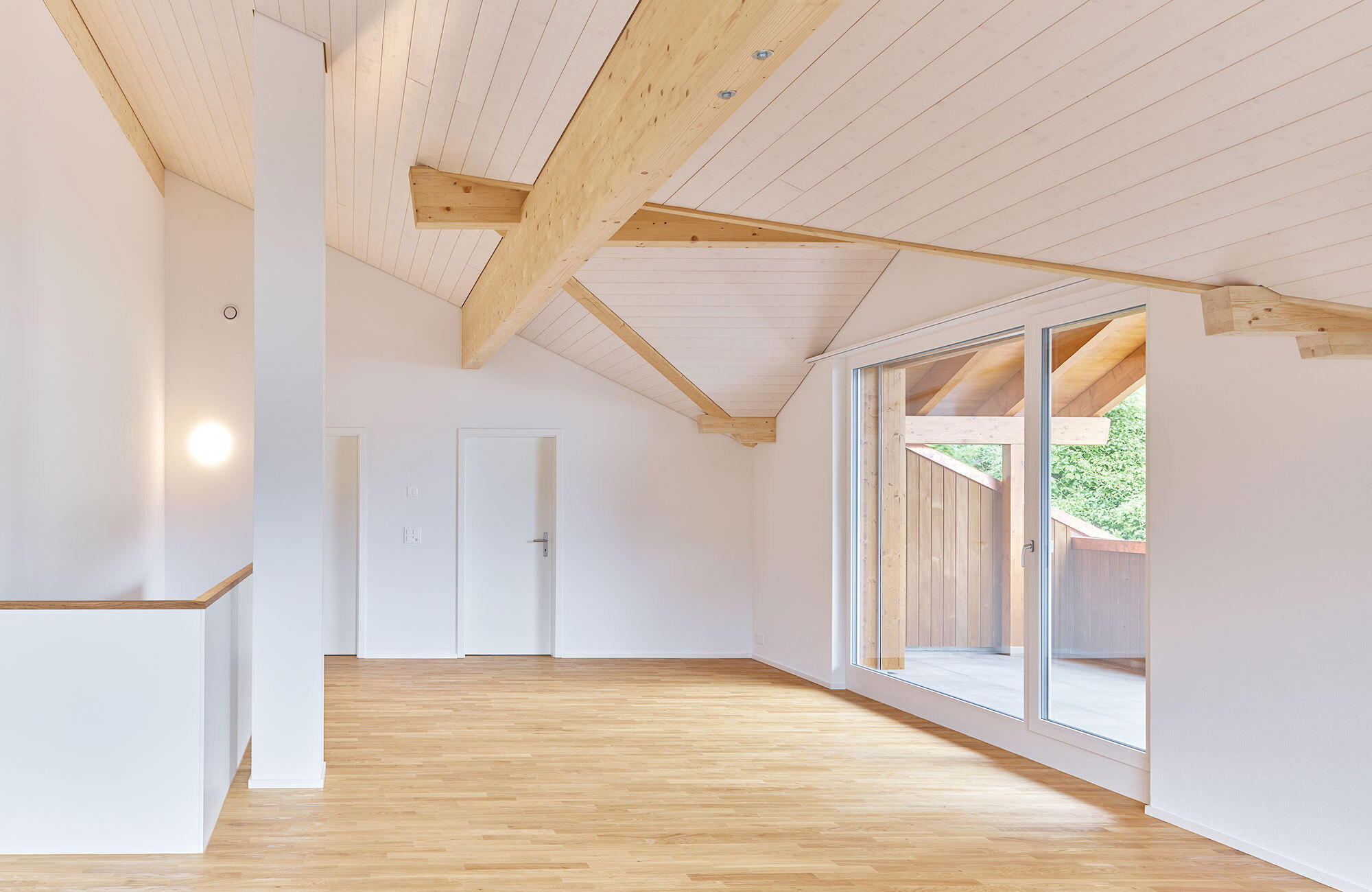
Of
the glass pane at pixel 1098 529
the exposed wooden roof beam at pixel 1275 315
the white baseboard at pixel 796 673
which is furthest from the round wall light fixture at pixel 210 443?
the exposed wooden roof beam at pixel 1275 315

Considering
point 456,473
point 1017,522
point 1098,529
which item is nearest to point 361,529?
point 456,473

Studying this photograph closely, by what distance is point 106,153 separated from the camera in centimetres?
560

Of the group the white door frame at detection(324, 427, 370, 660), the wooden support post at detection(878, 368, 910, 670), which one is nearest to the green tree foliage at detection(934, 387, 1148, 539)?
the wooden support post at detection(878, 368, 910, 670)

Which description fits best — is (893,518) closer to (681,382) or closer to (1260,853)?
(681,382)

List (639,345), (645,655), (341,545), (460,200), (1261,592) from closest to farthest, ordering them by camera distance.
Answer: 1. (1261,592)
2. (460,200)
3. (639,345)
4. (341,545)
5. (645,655)

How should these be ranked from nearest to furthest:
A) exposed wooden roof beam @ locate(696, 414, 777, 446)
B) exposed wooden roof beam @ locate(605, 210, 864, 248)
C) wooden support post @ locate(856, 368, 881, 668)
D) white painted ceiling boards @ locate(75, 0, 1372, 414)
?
white painted ceiling boards @ locate(75, 0, 1372, 414)
exposed wooden roof beam @ locate(605, 210, 864, 248)
wooden support post @ locate(856, 368, 881, 668)
exposed wooden roof beam @ locate(696, 414, 777, 446)

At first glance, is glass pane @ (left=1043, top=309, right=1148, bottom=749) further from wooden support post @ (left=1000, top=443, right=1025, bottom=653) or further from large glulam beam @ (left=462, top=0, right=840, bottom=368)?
large glulam beam @ (left=462, top=0, right=840, bottom=368)

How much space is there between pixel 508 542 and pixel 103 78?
4194mm

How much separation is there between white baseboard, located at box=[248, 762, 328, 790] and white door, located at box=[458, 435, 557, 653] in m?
3.58

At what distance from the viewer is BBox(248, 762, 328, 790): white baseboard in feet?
13.5

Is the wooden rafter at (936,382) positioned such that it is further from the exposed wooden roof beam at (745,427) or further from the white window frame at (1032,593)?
the exposed wooden roof beam at (745,427)

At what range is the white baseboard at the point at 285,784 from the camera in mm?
4129

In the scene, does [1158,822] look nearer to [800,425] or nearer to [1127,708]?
[1127,708]

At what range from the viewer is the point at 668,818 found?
12.8 ft
